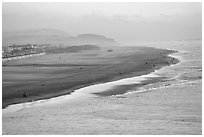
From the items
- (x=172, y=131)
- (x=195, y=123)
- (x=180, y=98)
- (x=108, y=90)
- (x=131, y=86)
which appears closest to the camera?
(x=172, y=131)

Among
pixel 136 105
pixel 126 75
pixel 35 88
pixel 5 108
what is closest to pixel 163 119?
pixel 136 105

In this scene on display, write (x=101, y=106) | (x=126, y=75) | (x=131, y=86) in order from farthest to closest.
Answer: (x=126, y=75) < (x=131, y=86) < (x=101, y=106)

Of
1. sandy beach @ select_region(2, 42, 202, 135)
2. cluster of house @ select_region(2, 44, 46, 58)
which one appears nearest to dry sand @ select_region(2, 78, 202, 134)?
sandy beach @ select_region(2, 42, 202, 135)

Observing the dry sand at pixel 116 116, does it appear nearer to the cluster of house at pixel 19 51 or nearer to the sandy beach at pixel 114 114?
the sandy beach at pixel 114 114

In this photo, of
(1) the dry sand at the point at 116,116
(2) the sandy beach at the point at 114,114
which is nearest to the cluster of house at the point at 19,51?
(2) the sandy beach at the point at 114,114

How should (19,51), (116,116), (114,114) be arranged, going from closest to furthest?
(116,116) < (114,114) < (19,51)

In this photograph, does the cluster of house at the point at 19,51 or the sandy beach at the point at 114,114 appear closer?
the sandy beach at the point at 114,114

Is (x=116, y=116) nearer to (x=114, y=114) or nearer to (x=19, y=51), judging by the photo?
(x=114, y=114)

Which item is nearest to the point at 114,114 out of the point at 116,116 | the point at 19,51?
the point at 116,116

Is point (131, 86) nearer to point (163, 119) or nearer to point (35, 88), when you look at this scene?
point (35, 88)

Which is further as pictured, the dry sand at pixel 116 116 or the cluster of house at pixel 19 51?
the cluster of house at pixel 19 51

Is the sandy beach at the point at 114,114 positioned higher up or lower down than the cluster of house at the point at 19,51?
lower down
